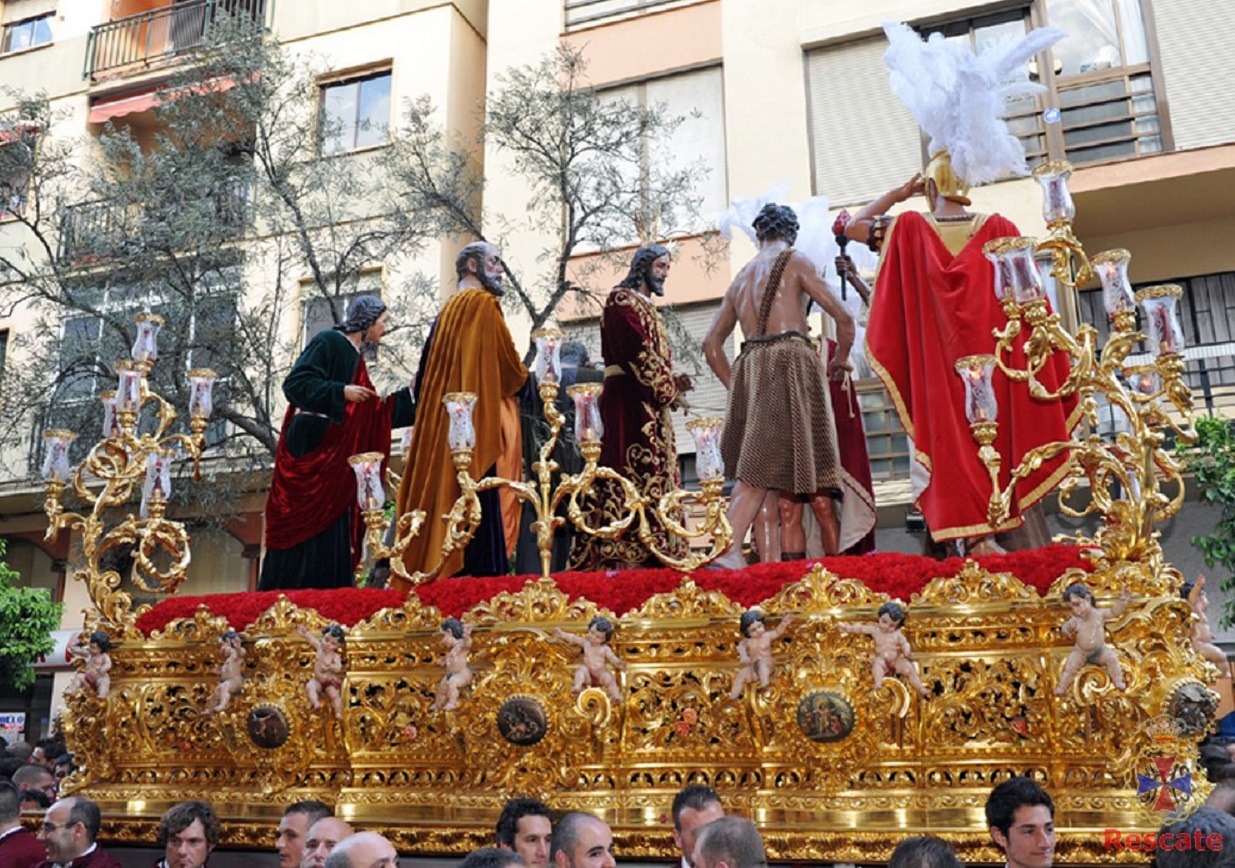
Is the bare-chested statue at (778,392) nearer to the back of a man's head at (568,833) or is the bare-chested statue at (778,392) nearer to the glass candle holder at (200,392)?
the back of a man's head at (568,833)

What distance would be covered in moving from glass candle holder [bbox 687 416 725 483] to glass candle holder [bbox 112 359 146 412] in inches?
119

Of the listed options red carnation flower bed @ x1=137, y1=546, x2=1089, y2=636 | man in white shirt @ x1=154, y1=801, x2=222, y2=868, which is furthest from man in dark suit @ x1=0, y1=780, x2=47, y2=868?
red carnation flower bed @ x1=137, y1=546, x2=1089, y2=636

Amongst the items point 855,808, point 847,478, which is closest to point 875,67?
point 847,478

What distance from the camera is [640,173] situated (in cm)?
1357

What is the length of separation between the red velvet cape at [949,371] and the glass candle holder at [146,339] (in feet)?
12.4

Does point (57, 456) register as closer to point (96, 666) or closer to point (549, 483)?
point (96, 666)

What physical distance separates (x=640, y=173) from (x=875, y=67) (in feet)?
10.1

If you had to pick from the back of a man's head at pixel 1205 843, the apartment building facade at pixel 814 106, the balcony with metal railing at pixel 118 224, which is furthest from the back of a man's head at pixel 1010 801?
the balcony with metal railing at pixel 118 224

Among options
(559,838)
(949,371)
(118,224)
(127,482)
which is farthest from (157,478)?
(118,224)

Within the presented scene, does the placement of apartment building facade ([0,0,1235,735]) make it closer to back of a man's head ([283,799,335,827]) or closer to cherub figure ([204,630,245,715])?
cherub figure ([204,630,245,715])

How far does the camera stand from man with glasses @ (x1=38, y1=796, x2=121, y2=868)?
472 centimetres

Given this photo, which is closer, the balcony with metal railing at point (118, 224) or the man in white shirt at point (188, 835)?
the man in white shirt at point (188, 835)

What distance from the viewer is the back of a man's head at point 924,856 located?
296cm

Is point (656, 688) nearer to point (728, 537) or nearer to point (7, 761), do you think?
point (728, 537)
